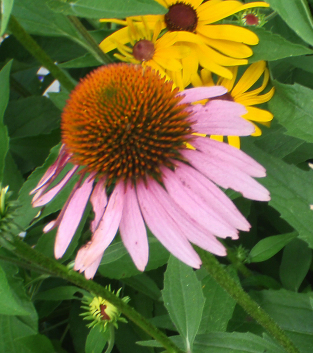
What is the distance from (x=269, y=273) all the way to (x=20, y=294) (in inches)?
19.9

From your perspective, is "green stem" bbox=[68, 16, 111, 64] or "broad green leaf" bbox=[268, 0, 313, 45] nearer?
"broad green leaf" bbox=[268, 0, 313, 45]

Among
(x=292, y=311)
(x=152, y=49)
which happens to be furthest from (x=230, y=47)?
(x=292, y=311)

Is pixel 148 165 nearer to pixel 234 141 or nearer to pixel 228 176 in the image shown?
pixel 228 176

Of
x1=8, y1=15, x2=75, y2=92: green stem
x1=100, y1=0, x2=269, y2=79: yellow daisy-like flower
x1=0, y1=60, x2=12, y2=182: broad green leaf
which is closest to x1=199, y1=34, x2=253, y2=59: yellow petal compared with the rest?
x1=100, y1=0, x2=269, y2=79: yellow daisy-like flower

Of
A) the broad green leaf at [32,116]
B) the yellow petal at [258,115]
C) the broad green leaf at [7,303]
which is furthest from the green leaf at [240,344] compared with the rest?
the broad green leaf at [32,116]

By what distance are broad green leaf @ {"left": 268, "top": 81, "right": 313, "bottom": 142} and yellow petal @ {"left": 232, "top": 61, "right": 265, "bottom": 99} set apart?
2.4 inches

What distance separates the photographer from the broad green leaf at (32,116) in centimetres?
94

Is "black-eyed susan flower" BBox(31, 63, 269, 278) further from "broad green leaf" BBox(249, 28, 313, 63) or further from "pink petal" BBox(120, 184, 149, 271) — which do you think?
"broad green leaf" BBox(249, 28, 313, 63)

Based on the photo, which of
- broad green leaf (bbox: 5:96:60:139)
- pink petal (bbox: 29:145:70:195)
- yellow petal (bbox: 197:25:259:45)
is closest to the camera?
pink petal (bbox: 29:145:70:195)

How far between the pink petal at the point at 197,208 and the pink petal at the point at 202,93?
10cm

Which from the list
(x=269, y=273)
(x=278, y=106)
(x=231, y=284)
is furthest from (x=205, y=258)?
(x=269, y=273)

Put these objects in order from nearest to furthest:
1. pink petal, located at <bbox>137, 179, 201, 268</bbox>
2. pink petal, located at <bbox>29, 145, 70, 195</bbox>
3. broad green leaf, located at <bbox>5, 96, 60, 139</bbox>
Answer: pink petal, located at <bbox>137, 179, 201, 268</bbox> < pink petal, located at <bbox>29, 145, 70, 195</bbox> < broad green leaf, located at <bbox>5, 96, 60, 139</bbox>

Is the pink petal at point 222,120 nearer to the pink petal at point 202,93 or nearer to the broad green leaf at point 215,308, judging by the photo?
the pink petal at point 202,93

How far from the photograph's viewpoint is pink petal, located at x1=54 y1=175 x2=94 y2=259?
0.49m
